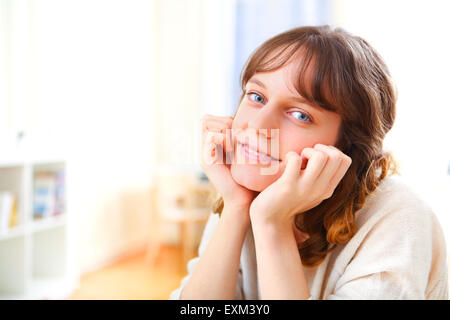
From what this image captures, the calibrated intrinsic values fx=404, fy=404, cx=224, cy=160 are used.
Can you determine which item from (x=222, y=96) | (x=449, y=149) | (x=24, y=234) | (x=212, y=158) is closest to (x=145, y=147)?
(x=222, y=96)

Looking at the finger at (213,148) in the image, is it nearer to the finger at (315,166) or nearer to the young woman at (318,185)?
the young woman at (318,185)


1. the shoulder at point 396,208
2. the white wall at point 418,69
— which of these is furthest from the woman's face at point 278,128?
the white wall at point 418,69

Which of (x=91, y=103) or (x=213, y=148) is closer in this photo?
(x=213, y=148)

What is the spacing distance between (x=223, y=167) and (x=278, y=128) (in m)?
0.10

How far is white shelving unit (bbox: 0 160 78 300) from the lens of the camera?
1.80 meters

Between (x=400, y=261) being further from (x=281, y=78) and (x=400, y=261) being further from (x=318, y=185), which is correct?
(x=281, y=78)

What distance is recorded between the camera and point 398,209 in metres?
0.55

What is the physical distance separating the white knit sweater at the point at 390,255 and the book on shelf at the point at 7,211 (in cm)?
146

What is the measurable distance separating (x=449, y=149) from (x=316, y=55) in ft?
4.68

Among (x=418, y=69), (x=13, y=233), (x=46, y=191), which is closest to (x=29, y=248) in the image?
(x=13, y=233)

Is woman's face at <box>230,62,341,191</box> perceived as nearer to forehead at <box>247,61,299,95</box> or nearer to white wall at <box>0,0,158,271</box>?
forehead at <box>247,61,299,95</box>

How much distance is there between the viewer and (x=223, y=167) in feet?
1.93

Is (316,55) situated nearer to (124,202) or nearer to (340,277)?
(340,277)

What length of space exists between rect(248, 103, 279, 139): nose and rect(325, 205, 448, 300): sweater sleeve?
0.20 meters
